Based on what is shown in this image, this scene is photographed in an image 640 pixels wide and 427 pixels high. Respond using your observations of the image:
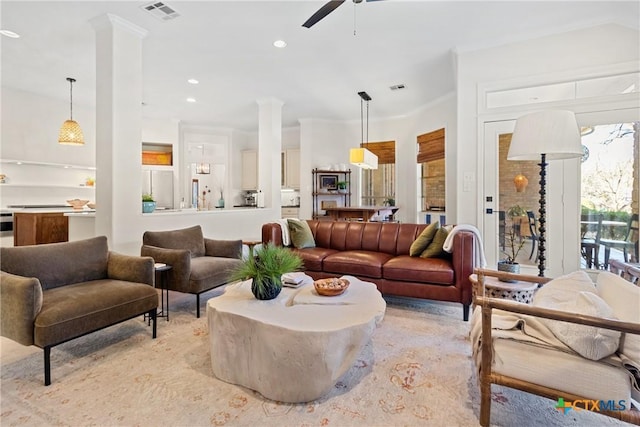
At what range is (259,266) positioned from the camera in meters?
Result: 2.17

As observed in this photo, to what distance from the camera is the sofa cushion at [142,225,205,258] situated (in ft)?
11.2

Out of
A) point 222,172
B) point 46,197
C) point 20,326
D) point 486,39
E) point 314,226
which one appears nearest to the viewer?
point 20,326

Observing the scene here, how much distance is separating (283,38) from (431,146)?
397 cm

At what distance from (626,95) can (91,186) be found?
8.60 metres

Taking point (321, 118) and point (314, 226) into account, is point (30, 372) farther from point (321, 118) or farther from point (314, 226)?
point (321, 118)

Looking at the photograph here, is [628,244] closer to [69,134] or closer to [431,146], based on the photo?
[431,146]

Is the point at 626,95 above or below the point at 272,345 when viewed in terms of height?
above

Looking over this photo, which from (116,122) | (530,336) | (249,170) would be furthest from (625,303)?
(249,170)

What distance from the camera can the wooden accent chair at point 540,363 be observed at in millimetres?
1374

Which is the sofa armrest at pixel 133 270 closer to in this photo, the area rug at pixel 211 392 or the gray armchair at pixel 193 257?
the gray armchair at pixel 193 257

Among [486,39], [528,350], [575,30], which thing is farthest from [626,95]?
[528,350]

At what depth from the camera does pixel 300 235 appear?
13.8 feet

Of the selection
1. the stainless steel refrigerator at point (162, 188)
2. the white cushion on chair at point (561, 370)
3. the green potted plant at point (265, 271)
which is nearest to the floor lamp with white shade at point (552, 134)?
the white cushion on chair at point (561, 370)

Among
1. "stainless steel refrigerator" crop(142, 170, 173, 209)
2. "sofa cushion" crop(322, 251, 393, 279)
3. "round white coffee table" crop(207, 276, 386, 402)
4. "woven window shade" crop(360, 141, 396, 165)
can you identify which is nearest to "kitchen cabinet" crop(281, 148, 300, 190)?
"woven window shade" crop(360, 141, 396, 165)
